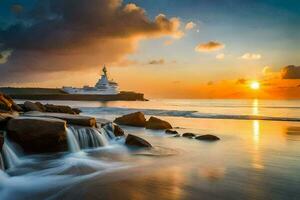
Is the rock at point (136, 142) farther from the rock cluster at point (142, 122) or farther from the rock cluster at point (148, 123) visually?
the rock cluster at point (142, 122)

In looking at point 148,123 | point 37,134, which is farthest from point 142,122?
point 37,134

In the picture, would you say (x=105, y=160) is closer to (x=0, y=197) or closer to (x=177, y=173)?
(x=177, y=173)

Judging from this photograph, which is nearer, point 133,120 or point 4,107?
point 4,107

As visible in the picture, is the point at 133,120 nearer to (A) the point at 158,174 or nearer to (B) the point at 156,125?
(B) the point at 156,125

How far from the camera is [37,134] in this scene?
34.7ft

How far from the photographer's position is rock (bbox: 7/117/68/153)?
1040 cm

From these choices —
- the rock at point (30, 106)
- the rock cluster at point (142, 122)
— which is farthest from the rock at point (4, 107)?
the rock cluster at point (142, 122)

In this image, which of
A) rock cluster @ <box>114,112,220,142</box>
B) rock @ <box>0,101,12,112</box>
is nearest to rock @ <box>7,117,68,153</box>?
rock @ <box>0,101,12,112</box>

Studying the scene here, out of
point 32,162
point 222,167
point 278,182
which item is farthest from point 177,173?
point 32,162

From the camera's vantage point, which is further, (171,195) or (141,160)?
(141,160)

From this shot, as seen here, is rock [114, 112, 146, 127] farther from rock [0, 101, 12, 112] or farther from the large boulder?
rock [0, 101, 12, 112]

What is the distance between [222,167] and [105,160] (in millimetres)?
4197

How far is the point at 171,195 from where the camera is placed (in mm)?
7027

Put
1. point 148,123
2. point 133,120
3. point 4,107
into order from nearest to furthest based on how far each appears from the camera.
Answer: point 4,107 < point 148,123 < point 133,120
